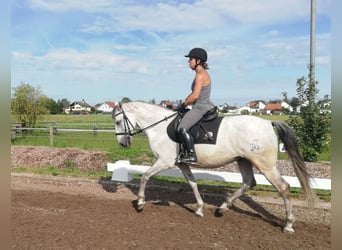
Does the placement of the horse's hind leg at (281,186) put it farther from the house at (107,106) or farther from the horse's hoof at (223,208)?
the house at (107,106)

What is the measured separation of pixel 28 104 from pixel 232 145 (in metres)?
21.0

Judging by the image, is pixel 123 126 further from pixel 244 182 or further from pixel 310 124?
pixel 310 124

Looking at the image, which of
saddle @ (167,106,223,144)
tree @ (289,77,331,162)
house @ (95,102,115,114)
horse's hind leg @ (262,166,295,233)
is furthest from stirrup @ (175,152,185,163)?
tree @ (289,77,331,162)

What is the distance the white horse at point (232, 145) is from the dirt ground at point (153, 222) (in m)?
0.42

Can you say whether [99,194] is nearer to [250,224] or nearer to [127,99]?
[127,99]

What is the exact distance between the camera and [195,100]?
5.94 m

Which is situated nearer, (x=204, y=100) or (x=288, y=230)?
(x=288, y=230)

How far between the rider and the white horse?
20cm

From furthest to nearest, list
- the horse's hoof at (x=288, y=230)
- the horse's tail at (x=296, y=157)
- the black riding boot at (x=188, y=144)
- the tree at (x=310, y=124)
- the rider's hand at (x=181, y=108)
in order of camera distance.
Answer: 1. the tree at (x=310, y=124)
2. the rider's hand at (x=181, y=108)
3. the black riding boot at (x=188, y=144)
4. the horse's tail at (x=296, y=157)
5. the horse's hoof at (x=288, y=230)

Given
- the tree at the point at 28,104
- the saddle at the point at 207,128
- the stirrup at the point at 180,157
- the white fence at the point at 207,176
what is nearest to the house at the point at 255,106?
the white fence at the point at 207,176

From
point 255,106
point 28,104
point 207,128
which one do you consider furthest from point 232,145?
point 28,104

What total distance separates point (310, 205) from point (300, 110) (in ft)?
13.9

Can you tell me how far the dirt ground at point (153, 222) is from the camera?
4.79 meters

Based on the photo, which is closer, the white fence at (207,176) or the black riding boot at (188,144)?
the black riding boot at (188,144)
